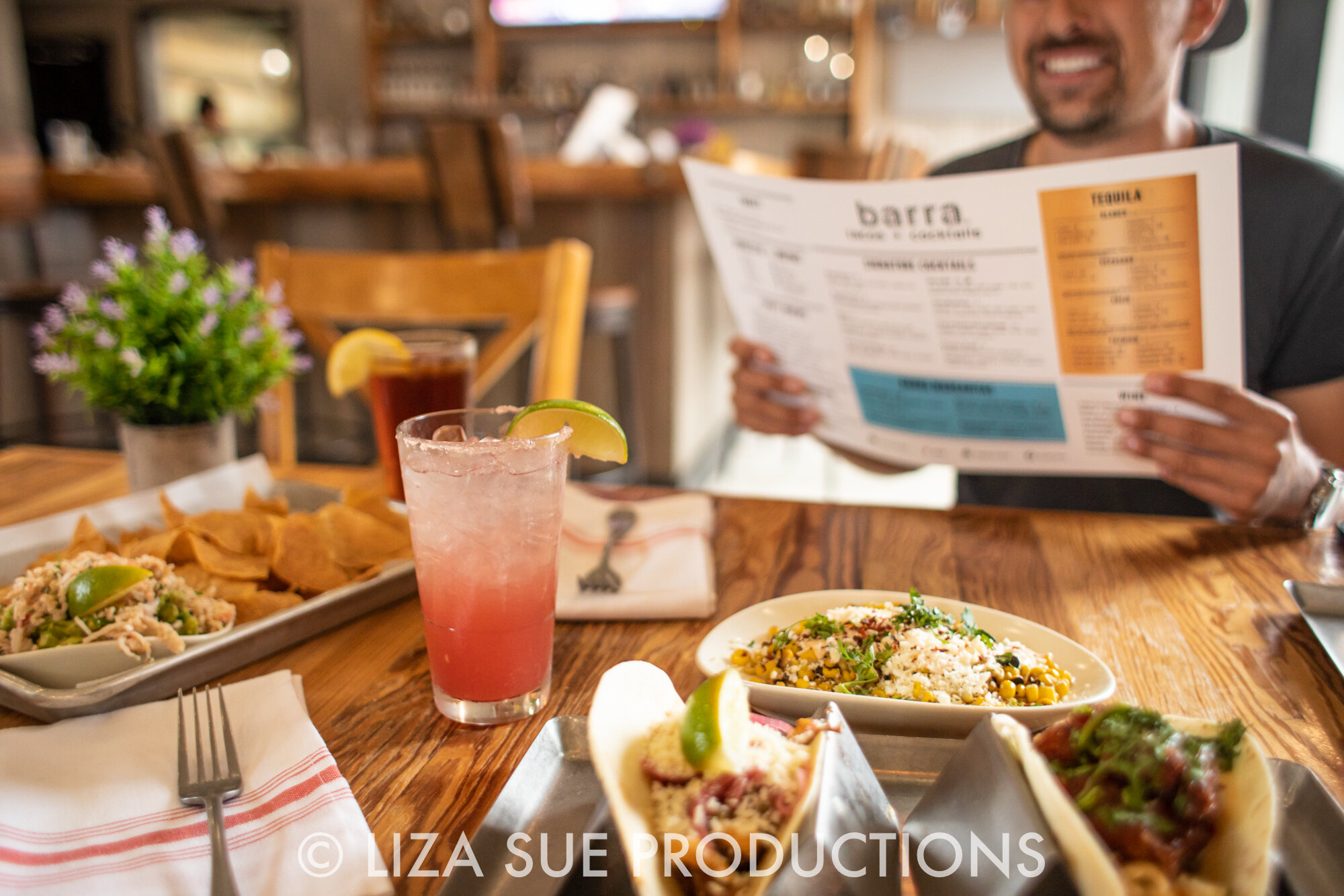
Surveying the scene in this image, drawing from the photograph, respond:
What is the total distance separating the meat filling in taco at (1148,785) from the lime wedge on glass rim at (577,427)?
1.24 ft

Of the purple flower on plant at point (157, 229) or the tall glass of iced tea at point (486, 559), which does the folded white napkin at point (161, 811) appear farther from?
the purple flower on plant at point (157, 229)

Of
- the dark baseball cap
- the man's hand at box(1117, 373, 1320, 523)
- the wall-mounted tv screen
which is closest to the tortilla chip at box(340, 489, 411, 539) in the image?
the man's hand at box(1117, 373, 1320, 523)

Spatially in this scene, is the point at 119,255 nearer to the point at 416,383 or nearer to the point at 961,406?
the point at 416,383

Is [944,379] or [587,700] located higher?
[944,379]

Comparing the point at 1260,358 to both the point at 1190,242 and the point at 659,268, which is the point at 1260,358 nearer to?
the point at 1190,242

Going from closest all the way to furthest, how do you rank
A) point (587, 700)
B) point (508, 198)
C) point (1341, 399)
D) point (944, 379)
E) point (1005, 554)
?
point (587, 700)
point (1005, 554)
point (944, 379)
point (1341, 399)
point (508, 198)

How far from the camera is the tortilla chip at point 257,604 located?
2.64 feet

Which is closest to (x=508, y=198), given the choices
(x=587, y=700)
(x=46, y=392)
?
(x=46, y=392)

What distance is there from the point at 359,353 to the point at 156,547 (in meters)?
0.37

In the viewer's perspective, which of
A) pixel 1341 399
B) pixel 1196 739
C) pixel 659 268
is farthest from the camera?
pixel 659 268

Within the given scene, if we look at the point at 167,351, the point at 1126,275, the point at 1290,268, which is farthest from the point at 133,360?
the point at 1290,268

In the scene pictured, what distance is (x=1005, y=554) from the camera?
1.03m

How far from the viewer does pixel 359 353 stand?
1.12 meters

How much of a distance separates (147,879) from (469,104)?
22.2ft
